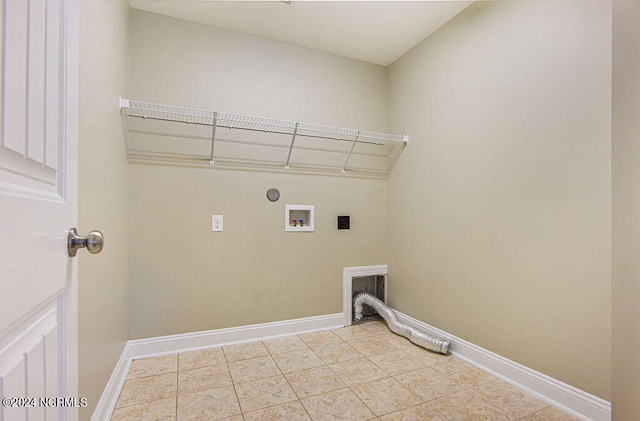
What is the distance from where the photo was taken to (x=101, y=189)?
58.5 inches

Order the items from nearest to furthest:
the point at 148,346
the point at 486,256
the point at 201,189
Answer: the point at 486,256
the point at 148,346
the point at 201,189

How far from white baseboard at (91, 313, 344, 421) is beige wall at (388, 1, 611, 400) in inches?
36.5

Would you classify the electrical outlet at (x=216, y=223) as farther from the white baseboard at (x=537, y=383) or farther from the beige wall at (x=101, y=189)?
the white baseboard at (x=537, y=383)

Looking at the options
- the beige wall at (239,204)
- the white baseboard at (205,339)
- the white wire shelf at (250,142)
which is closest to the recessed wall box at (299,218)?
the beige wall at (239,204)

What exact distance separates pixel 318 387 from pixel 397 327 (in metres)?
1.03

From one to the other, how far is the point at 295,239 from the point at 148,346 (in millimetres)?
1352

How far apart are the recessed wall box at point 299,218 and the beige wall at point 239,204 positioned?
0.18ft

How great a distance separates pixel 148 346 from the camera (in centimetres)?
220

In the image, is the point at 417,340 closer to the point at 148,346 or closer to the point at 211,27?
the point at 148,346

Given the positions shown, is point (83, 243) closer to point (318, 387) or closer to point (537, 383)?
point (318, 387)

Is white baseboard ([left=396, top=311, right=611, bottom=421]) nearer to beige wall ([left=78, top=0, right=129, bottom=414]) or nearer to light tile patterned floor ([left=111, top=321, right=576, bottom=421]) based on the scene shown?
light tile patterned floor ([left=111, top=321, right=576, bottom=421])

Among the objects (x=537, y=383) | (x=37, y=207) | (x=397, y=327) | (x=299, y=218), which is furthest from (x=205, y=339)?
(x=537, y=383)

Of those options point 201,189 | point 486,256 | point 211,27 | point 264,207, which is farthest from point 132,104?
point 486,256

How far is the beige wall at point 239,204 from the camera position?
2225mm
